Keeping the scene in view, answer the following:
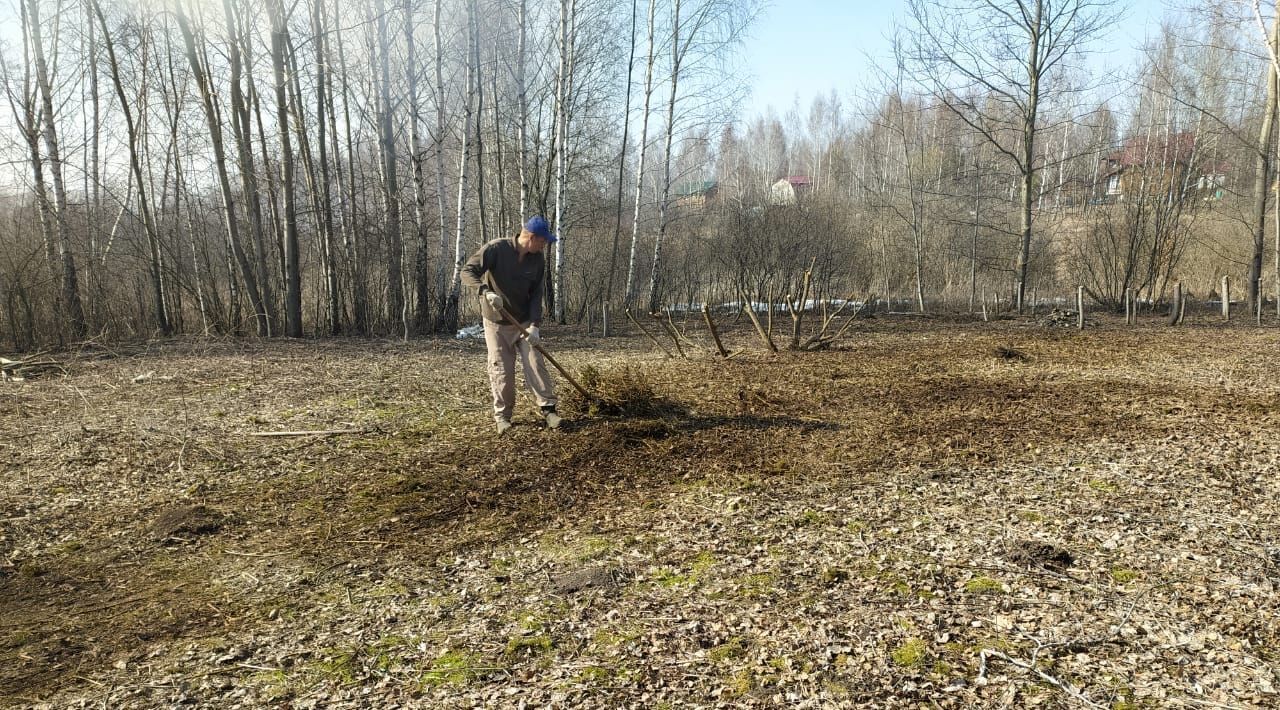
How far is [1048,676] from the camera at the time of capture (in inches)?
96.9

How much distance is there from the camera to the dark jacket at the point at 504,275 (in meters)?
5.53

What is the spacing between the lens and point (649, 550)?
145 inches

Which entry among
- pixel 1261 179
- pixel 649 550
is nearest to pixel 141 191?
pixel 649 550

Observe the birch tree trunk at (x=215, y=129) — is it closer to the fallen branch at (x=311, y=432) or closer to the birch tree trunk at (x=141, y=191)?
the birch tree trunk at (x=141, y=191)

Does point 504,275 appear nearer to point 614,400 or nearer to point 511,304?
point 511,304

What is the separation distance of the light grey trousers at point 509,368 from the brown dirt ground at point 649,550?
31 centimetres

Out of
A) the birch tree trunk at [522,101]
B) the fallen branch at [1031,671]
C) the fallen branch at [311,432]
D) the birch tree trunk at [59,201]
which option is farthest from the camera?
the birch tree trunk at [522,101]

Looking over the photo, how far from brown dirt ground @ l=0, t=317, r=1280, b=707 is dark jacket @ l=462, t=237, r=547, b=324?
104cm

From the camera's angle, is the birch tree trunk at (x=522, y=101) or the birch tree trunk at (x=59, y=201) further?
the birch tree trunk at (x=522, y=101)

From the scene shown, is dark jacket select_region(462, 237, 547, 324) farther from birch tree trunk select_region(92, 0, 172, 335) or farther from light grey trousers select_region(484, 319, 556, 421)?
birch tree trunk select_region(92, 0, 172, 335)

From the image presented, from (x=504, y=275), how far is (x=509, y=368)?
29.5 inches

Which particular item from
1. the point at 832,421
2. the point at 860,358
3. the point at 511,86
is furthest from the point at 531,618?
the point at 511,86

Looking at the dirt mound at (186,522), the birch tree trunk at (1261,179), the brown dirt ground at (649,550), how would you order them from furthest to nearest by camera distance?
1. the birch tree trunk at (1261,179)
2. the dirt mound at (186,522)
3. the brown dirt ground at (649,550)

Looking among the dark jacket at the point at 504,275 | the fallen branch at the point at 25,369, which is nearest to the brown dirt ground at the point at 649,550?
the dark jacket at the point at 504,275
